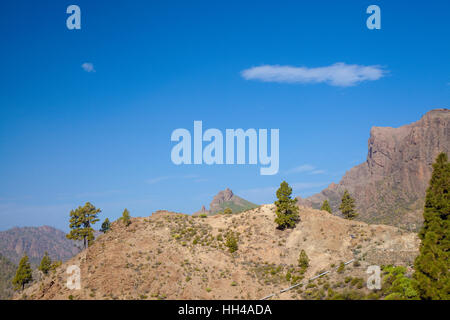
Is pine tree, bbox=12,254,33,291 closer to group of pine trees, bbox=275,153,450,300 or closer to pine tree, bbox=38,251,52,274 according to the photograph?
pine tree, bbox=38,251,52,274

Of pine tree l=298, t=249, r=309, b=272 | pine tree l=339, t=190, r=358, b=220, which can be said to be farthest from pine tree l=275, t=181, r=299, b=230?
pine tree l=339, t=190, r=358, b=220

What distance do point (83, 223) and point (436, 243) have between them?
64730mm

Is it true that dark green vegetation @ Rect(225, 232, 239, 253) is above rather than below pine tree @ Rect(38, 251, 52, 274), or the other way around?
above

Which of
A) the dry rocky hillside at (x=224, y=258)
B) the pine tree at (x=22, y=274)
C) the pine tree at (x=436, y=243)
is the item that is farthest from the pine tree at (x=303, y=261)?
the pine tree at (x=22, y=274)

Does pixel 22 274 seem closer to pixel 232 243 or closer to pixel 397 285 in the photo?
pixel 232 243

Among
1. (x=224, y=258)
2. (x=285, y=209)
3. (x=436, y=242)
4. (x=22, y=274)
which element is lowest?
(x=22, y=274)

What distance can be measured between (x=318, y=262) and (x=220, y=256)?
17893 millimetres

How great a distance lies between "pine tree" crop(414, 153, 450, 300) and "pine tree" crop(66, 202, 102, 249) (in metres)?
62.1

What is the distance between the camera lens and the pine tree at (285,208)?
71750mm

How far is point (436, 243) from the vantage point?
37.3 meters

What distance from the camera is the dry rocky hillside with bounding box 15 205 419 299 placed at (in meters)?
56.0

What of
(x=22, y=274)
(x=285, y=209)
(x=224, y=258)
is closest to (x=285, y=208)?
(x=285, y=209)

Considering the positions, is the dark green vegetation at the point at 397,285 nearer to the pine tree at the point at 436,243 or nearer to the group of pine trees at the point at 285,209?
the pine tree at the point at 436,243
